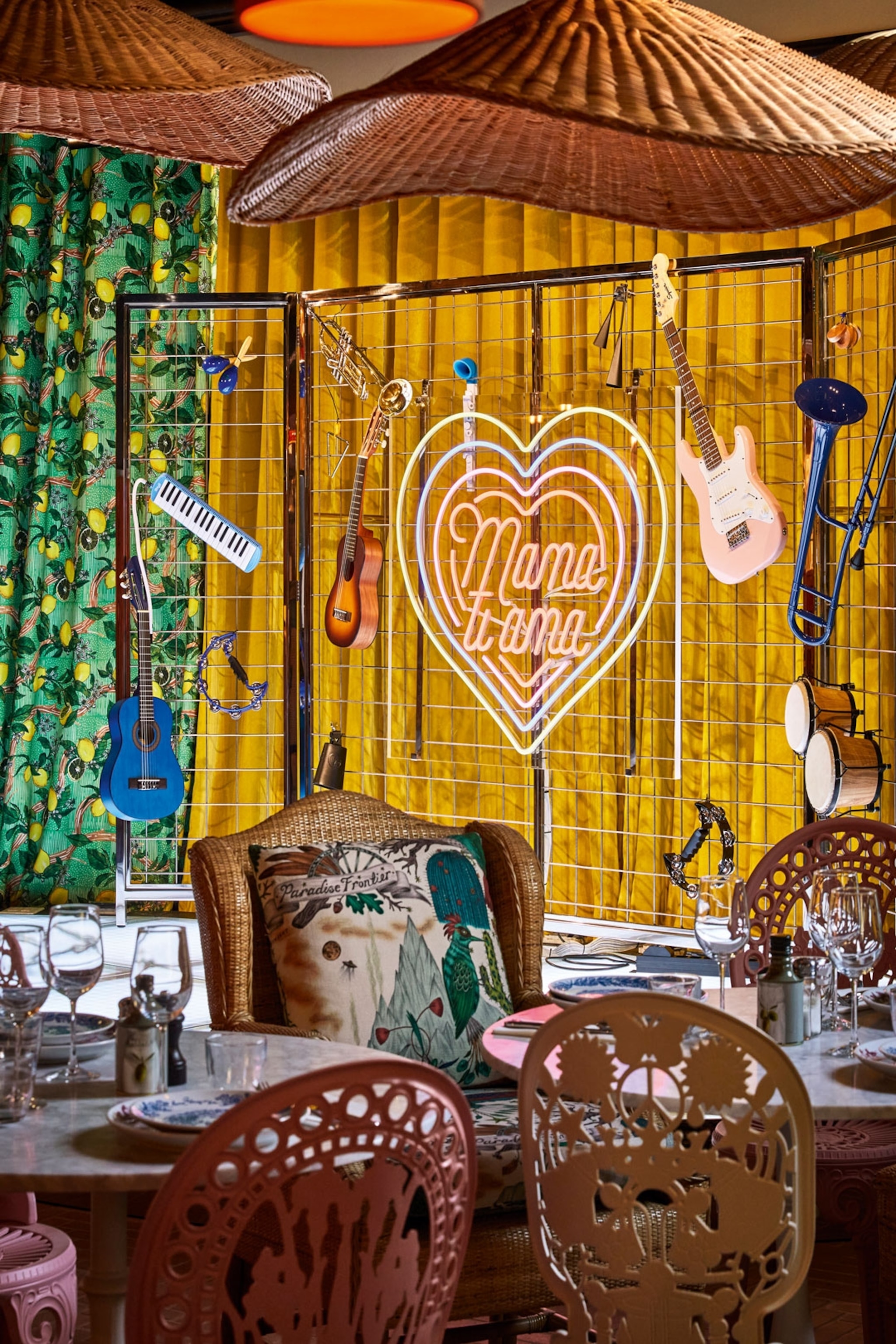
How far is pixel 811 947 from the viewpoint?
3.16 m

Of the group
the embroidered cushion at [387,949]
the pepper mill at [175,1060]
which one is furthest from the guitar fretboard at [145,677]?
the pepper mill at [175,1060]

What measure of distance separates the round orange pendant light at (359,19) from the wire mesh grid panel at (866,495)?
3.21 metres

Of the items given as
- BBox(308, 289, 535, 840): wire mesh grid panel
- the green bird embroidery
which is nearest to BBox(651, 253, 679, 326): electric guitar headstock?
BBox(308, 289, 535, 840): wire mesh grid panel

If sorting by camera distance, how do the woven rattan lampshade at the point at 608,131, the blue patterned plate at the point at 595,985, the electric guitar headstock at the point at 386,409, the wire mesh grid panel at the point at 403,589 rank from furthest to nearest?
1. the wire mesh grid panel at the point at 403,589
2. the electric guitar headstock at the point at 386,409
3. the blue patterned plate at the point at 595,985
4. the woven rattan lampshade at the point at 608,131

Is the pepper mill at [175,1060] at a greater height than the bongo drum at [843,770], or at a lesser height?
lesser

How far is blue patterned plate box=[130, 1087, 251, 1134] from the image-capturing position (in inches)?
76.0

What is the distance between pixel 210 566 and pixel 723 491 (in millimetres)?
2417

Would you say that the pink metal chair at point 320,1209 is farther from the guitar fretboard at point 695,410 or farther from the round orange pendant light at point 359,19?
the guitar fretboard at point 695,410

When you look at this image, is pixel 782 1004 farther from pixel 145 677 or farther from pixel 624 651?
pixel 145 677

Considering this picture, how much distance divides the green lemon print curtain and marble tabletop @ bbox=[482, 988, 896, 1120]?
382 cm

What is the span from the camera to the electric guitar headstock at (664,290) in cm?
446

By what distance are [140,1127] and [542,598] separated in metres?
3.14

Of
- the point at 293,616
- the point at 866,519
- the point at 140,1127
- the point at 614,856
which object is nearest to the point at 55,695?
the point at 293,616

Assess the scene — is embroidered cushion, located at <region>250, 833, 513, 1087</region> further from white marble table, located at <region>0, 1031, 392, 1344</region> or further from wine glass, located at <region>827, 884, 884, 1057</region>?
wine glass, located at <region>827, 884, 884, 1057</region>
